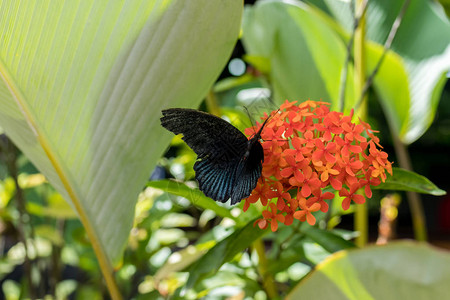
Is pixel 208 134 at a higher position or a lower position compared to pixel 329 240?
higher

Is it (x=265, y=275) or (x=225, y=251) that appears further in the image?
(x=265, y=275)

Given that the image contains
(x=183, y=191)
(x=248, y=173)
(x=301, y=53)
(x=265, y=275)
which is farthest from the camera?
(x=301, y=53)

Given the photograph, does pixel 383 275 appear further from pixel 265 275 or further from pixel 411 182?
pixel 265 275

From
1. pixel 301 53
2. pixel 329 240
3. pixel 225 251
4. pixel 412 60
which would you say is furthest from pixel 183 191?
pixel 412 60

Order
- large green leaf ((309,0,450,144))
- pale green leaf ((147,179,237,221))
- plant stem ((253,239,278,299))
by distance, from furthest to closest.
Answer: large green leaf ((309,0,450,144)) < plant stem ((253,239,278,299)) < pale green leaf ((147,179,237,221))

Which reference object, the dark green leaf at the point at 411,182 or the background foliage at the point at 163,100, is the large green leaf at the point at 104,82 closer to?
the background foliage at the point at 163,100

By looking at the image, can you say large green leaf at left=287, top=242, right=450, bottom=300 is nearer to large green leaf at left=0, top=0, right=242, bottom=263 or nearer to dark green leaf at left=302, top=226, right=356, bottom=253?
dark green leaf at left=302, top=226, right=356, bottom=253

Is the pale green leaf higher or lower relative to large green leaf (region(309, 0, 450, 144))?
lower

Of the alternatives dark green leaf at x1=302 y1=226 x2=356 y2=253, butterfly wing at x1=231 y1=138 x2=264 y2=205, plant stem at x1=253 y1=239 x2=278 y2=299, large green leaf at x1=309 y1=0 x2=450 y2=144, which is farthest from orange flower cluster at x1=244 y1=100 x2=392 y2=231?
large green leaf at x1=309 y1=0 x2=450 y2=144
